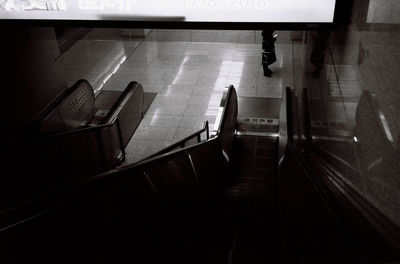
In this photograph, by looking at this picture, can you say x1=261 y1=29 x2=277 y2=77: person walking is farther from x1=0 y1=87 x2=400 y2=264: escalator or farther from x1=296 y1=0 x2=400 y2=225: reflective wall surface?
x1=296 y1=0 x2=400 y2=225: reflective wall surface

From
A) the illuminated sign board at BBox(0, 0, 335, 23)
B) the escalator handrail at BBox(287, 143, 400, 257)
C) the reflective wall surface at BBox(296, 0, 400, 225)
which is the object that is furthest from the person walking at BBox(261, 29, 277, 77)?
the escalator handrail at BBox(287, 143, 400, 257)

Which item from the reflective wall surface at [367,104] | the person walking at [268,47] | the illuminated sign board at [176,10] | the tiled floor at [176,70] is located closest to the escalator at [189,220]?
the reflective wall surface at [367,104]

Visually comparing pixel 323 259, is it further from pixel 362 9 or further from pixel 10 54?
pixel 10 54

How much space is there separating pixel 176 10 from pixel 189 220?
2072 mm

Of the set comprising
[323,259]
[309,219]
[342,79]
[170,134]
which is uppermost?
[342,79]

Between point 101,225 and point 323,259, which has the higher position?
point 323,259

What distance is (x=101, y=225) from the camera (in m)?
3.11

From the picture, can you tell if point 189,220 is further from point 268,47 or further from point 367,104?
point 268,47

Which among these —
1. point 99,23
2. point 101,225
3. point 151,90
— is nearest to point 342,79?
point 99,23

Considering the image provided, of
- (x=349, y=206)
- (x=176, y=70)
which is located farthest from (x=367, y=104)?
(x=176, y=70)

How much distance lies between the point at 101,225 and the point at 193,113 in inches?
159

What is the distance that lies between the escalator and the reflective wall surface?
0.50ft

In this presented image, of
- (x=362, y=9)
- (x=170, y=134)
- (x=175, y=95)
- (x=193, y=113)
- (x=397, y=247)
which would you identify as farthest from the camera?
(x=175, y=95)

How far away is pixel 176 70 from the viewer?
339 inches
